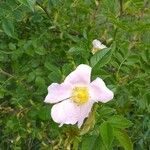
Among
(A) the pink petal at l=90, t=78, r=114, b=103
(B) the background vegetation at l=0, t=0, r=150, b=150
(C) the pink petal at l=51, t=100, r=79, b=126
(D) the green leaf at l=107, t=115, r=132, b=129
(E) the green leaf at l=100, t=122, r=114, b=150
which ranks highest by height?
(A) the pink petal at l=90, t=78, r=114, b=103

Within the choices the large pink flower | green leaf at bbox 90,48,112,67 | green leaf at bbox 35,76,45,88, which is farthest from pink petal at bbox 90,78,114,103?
green leaf at bbox 35,76,45,88

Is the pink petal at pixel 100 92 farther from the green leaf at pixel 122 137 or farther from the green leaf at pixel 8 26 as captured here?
the green leaf at pixel 8 26

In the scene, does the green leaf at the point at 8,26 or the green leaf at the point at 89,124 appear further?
the green leaf at the point at 8,26

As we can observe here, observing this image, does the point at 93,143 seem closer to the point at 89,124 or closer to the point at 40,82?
the point at 89,124

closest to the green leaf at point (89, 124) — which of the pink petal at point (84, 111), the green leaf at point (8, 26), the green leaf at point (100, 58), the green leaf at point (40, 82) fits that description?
the pink petal at point (84, 111)

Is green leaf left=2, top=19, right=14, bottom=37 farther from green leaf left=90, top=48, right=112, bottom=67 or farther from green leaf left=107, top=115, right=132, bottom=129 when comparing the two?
green leaf left=107, top=115, right=132, bottom=129

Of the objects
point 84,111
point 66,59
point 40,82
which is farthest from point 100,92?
point 66,59

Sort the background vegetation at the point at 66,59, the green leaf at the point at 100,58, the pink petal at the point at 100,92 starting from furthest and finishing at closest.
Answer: the background vegetation at the point at 66,59 → the green leaf at the point at 100,58 → the pink petal at the point at 100,92

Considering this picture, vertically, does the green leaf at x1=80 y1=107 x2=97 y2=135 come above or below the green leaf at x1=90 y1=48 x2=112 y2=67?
below
